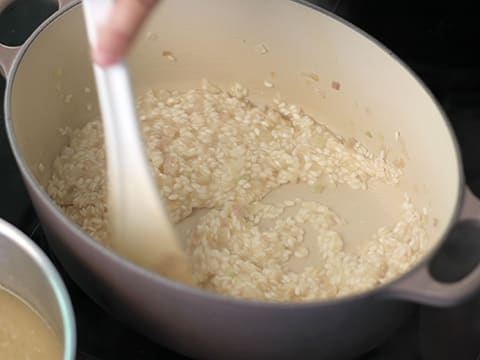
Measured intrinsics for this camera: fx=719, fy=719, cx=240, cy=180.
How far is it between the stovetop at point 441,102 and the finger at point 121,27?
0.47m

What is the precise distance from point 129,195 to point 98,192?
234mm

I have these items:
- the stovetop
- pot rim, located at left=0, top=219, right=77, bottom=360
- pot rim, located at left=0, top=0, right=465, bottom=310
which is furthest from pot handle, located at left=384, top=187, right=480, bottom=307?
pot rim, located at left=0, top=219, right=77, bottom=360

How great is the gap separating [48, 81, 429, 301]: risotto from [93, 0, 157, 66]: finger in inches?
17.0

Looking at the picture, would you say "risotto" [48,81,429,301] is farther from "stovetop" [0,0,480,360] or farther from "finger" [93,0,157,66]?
"finger" [93,0,157,66]

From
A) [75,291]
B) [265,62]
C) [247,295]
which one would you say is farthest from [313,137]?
[75,291]

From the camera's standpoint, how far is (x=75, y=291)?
1182 millimetres

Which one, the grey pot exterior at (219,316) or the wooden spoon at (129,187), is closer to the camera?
the grey pot exterior at (219,316)

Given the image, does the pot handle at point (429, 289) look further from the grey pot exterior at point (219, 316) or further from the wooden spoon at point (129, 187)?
the wooden spoon at point (129, 187)

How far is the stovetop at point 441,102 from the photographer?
114 cm

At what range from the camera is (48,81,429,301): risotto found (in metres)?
1.20

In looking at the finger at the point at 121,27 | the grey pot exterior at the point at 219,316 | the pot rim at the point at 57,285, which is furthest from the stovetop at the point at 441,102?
the finger at the point at 121,27

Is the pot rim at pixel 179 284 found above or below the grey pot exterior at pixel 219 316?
above

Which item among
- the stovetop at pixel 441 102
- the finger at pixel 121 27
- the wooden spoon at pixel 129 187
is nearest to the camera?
the finger at pixel 121 27

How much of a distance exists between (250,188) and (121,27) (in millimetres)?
552
